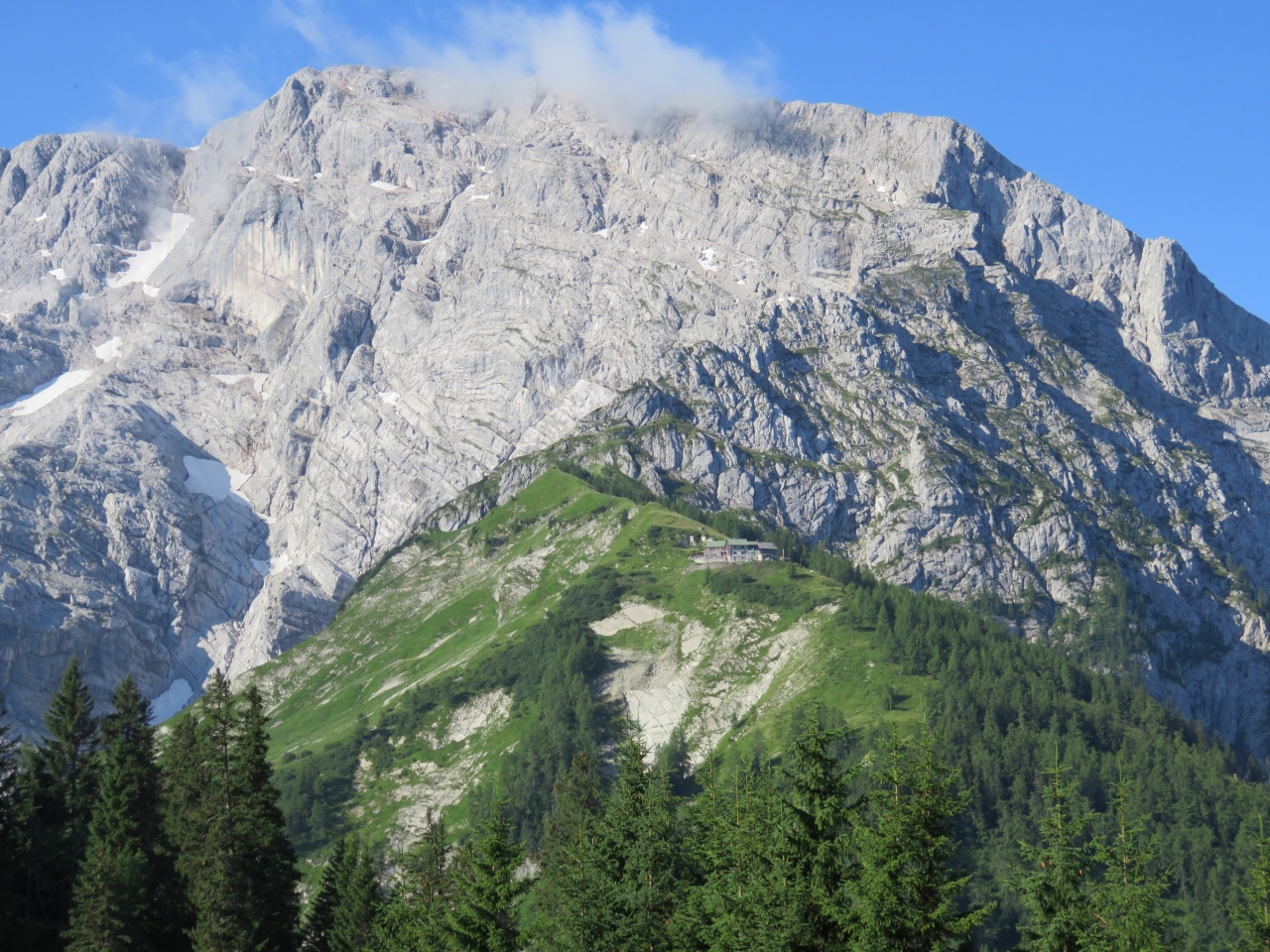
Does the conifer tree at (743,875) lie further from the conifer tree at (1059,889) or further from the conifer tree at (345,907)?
the conifer tree at (345,907)


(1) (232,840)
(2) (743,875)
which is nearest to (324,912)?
(1) (232,840)

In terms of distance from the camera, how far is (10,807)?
9550 cm

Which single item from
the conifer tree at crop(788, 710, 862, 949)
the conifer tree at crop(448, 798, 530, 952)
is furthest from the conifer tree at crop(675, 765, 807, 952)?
the conifer tree at crop(448, 798, 530, 952)

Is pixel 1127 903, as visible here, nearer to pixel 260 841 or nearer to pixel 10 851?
pixel 260 841

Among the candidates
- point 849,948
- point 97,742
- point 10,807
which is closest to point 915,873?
point 849,948

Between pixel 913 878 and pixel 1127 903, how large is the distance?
33.9ft

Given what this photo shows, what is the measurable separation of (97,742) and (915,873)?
248 ft

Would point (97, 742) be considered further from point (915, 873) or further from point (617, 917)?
point (915, 873)

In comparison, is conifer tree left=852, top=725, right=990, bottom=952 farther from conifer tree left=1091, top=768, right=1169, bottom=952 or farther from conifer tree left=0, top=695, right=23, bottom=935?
conifer tree left=0, top=695, right=23, bottom=935

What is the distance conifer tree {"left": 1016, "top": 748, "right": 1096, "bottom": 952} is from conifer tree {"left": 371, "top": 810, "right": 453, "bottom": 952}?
99.9 feet

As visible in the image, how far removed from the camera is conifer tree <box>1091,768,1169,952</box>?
56.8m

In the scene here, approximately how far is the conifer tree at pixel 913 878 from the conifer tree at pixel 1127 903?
5891 millimetres

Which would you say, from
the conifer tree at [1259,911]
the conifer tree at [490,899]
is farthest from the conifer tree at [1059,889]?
the conifer tree at [490,899]

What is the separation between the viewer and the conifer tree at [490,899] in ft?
227
